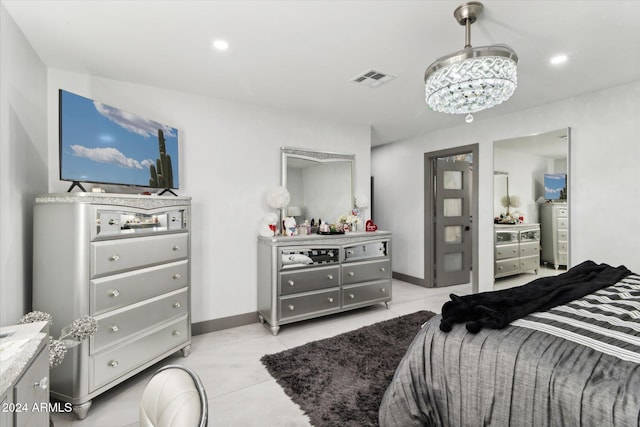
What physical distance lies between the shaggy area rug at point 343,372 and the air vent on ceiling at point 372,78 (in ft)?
8.53

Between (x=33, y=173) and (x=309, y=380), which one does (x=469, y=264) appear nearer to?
(x=309, y=380)

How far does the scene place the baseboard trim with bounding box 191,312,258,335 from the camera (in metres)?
3.19

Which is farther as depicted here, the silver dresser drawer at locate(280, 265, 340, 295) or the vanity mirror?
the vanity mirror

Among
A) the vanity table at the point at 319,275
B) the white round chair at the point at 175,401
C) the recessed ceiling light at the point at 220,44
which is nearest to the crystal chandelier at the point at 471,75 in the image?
the recessed ceiling light at the point at 220,44

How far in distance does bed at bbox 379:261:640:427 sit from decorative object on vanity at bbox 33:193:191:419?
1.83 metres

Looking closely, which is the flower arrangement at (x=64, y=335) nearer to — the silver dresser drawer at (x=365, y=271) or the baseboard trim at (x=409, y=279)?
the silver dresser drawer at (x=365, y=271)

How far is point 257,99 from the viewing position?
3311 millimetres

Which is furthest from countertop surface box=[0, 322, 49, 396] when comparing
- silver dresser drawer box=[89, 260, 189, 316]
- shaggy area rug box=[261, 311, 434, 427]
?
shaggy area rug box=[261, 311, 434, 427]

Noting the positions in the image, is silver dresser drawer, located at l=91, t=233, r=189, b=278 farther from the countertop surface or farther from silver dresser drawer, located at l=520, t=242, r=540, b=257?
silver dresser drawer, located at l=520, t=242, r=540, b=257

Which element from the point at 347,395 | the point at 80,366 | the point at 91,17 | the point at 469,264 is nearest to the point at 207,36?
the point at 91,17

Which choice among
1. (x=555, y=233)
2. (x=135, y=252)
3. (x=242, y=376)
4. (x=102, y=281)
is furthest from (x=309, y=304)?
(x=555, y=233)

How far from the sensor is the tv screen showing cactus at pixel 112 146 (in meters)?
2.12

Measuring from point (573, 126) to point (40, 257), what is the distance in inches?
201

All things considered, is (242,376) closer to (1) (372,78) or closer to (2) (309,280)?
(2) (309,280)
